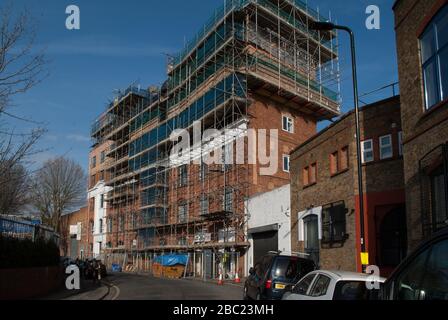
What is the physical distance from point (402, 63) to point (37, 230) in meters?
16.9

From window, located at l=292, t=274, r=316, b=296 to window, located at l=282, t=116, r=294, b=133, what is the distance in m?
30.9

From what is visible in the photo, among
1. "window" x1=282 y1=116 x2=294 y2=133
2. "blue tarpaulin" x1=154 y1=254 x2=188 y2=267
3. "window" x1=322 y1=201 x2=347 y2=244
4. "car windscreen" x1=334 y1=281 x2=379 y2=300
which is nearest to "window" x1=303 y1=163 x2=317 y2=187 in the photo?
"window" x1=322 y1=201 x2=347 y2=244

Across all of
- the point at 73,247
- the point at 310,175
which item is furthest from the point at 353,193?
the point at 73,247

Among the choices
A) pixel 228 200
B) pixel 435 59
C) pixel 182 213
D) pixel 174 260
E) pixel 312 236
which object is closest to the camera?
pixel 435 59

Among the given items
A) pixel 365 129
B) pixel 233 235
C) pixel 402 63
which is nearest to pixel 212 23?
pixel 233 235

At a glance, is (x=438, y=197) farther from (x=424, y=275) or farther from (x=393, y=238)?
(x=424, y=275)

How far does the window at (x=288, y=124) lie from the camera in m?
41.1

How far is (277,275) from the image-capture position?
14031mm

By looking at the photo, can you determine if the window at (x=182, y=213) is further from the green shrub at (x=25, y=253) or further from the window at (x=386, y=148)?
the window at (x=386, y=148)

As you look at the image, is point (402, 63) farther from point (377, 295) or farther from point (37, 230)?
point (37, 230)

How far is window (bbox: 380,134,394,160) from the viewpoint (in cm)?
1973

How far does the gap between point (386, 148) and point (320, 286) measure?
11.6 metres

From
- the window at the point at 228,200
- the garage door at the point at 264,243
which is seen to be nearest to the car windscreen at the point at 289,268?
the garage door at the point at 264,243
